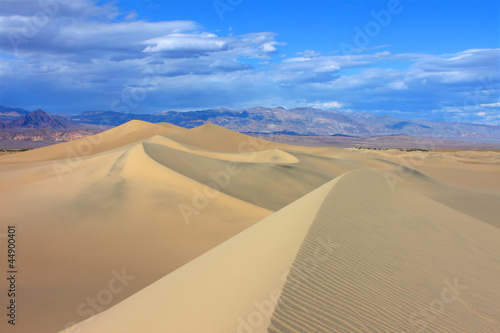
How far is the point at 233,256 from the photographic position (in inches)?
220

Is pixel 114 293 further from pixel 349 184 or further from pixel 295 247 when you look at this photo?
pixel 349 184

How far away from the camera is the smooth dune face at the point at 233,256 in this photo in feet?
12.8

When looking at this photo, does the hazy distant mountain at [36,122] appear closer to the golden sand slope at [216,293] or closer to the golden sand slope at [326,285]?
the golden sand slope at [216,293]

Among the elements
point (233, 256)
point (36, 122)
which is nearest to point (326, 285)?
point (233, 256)

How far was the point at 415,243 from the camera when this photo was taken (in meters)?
6.89

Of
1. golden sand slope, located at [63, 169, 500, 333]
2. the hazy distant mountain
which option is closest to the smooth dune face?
golden sand slope, located at [63, 169, 500, 333]

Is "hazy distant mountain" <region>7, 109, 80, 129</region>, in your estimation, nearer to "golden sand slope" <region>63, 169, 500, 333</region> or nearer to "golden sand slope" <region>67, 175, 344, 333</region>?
"golden sand slope" <region>67, 175, 344, 333</region>

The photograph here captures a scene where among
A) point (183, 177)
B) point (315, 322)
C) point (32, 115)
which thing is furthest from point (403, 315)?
point (32, 115)

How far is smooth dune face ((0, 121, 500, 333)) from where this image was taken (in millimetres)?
3908

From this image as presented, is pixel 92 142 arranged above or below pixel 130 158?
below

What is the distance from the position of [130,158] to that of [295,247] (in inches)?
508

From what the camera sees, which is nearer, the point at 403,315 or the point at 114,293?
the point at 403,315

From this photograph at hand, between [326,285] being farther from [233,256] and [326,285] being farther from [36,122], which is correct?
[36,122]

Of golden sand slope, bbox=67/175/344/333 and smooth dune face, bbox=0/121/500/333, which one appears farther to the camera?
smooth dune face, bbox=0/121/500/333
